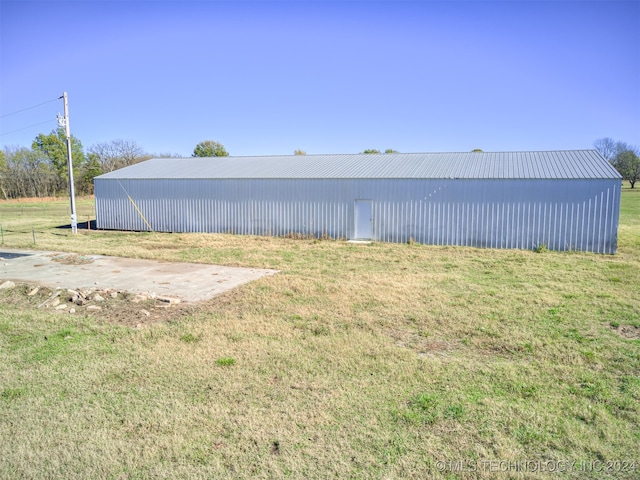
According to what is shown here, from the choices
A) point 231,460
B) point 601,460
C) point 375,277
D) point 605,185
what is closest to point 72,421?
point 231,460

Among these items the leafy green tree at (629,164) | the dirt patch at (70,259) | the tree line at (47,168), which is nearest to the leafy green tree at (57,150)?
the tree line at (47,168)

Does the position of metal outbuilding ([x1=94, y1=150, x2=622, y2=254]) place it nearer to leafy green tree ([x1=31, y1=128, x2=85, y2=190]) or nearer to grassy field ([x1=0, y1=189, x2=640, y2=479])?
grassy field ([x1=0, y1=189, x2=640, y2=479])

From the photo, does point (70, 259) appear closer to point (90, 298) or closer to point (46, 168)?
point (90, 298)

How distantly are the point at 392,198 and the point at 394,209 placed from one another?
514 mm

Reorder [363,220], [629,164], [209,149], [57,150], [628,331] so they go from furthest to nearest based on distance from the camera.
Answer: [209,149], [629,164], [57,150], [363,220], [628,331]

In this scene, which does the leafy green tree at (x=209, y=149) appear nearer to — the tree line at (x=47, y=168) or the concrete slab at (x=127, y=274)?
the tree line at (x=47, y=168)

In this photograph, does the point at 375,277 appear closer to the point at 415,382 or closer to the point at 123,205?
the point at 415,382

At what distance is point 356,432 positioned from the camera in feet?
14.5

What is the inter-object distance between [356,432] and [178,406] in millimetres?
2055

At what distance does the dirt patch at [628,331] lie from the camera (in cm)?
726

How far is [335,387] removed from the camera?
17.7 ft

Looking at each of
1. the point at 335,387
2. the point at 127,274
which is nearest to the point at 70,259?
the point at 127,274

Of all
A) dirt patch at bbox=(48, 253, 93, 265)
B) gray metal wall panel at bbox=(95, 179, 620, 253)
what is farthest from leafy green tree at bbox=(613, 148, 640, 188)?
dirt patch at bbox=(48, 253, 93, 265)

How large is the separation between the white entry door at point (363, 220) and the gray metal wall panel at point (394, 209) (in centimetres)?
25
